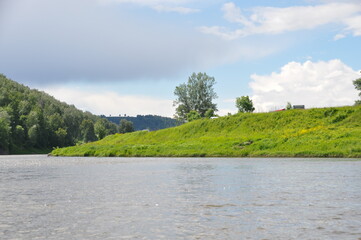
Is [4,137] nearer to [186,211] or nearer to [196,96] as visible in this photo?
[196,96]

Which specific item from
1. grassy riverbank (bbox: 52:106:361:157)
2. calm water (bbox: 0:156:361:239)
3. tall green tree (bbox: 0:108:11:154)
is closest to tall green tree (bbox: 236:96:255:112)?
grassy riverbank (bbox: 52:106:361:157)

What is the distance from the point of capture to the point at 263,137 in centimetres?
7588

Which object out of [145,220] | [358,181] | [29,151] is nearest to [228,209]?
[145,220]

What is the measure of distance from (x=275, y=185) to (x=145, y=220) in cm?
1185

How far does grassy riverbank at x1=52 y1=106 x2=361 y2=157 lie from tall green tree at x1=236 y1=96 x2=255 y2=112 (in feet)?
94.1

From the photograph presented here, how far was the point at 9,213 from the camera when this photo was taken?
16172 millimetres

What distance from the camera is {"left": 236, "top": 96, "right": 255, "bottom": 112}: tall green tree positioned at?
13012 cm

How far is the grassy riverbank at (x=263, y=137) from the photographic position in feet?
208

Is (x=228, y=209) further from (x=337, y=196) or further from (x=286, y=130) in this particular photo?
(x=286, y=130)

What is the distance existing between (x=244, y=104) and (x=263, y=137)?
180ft

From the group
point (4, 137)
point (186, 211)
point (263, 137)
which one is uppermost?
point (4, 137)

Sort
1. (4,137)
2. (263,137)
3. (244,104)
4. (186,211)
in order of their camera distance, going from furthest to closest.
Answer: (4,137) → (244,104) → (263,137) → (186,211)

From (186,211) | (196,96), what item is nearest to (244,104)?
(196,96)

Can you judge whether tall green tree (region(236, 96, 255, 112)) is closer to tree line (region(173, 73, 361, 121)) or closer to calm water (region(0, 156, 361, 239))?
tree line (region(173, 73, 361, 121))
